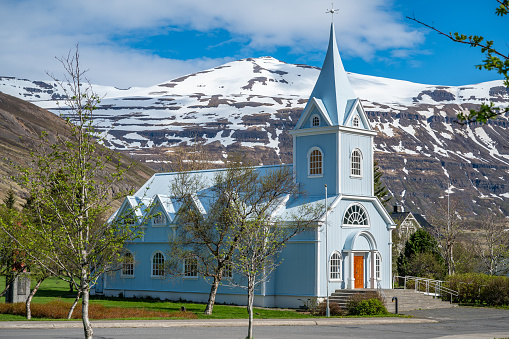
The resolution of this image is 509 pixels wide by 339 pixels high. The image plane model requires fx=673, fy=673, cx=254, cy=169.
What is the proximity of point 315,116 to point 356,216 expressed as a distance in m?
6.49

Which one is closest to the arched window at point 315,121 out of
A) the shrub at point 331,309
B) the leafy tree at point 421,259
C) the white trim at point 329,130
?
the white trim at point 329,130

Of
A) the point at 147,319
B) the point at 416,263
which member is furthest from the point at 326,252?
the point at 416,263

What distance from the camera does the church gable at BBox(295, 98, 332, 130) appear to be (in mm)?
40062

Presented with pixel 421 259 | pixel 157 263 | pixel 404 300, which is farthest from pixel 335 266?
pixel 421 259

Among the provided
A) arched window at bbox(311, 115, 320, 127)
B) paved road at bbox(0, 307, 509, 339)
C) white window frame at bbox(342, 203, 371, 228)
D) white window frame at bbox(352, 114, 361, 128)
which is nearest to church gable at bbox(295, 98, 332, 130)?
arched window at bbox(311, 115, 320, 127)

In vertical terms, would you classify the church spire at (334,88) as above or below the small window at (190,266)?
above

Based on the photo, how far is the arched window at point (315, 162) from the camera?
40125mm

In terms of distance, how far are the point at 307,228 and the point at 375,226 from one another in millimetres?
6491

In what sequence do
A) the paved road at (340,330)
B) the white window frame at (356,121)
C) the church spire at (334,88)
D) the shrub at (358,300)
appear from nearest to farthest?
the paved road at (340,330) → the shrub at (358,300) → the church spire at (334,88) → the white window frame at (356,121)

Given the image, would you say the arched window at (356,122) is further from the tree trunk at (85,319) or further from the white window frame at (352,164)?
the tree trunk at (85,319)

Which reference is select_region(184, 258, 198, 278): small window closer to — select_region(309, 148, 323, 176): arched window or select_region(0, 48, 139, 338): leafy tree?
select_region(309, 148, 323, 176): arched window

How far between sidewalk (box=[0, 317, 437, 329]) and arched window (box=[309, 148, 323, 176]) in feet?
39.3

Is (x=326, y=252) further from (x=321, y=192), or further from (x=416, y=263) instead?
(x=416, y=263)

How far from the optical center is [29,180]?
16.7 metres
